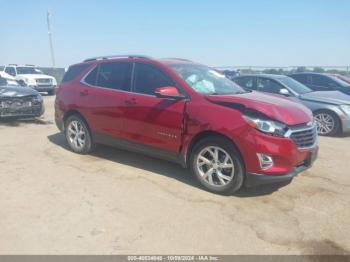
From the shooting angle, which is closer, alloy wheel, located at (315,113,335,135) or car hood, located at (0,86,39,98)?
alloy wheel, located at (315,113,335,135)

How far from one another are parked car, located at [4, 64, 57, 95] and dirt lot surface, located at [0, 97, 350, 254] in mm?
15116

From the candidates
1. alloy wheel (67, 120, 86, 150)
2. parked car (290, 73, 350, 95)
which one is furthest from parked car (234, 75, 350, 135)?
alloy wheel (67, 120, 86, 150)

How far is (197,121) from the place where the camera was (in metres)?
4.54

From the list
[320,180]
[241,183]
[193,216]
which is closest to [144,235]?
[193,216]

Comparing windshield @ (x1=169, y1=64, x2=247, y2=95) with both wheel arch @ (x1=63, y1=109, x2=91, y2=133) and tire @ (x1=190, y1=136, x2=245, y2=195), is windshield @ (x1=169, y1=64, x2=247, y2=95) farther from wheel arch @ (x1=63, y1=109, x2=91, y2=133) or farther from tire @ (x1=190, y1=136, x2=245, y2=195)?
wheel arch @ (x1=63, y1=109, x2=91, y2=133)

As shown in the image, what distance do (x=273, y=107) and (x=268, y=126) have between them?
1.12 ft

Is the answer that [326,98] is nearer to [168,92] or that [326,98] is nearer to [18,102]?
[168,92]

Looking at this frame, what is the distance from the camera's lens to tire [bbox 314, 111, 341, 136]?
8.66 metres

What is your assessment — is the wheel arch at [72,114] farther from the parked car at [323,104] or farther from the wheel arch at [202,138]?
the parked car at [323,104]

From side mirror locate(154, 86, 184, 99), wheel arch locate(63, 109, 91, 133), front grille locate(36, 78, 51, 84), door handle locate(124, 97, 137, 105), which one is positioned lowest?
front grille locate(36, 78, 51, 84)

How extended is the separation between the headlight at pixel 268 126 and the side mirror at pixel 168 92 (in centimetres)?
105

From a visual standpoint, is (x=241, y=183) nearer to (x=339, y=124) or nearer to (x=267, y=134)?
(x=267, y=134)

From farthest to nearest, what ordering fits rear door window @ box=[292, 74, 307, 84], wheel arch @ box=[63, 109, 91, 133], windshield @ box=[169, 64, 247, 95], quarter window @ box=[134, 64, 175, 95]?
1. rear door window @ box=[292, 74, 307, 84]
2. wheel arch @ box=[63, 109, 91, 133]
3. quarter window @ box=[134, 64, 175, 95]
4. windshield @ box=[169, 64, 247, 95]

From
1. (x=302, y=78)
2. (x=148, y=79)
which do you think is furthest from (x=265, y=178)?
(x=302, y=78)
